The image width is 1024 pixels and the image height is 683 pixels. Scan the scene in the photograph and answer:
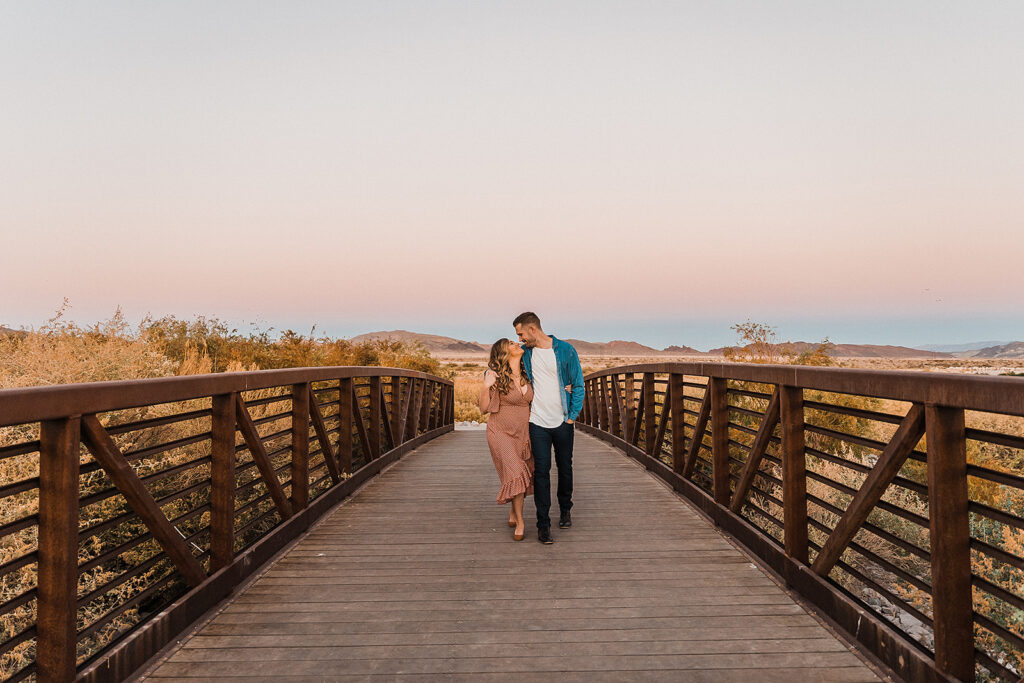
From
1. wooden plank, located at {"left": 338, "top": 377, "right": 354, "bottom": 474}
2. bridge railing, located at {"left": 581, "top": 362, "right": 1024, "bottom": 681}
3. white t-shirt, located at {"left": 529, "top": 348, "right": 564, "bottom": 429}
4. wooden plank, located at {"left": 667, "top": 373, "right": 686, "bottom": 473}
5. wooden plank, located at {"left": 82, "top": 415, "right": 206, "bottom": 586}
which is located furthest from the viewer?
wooden plank, located at {"left": 667, "top": 373, "right": 686, "bottom": 473}

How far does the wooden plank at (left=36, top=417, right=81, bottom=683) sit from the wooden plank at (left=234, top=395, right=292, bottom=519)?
1.30 meters


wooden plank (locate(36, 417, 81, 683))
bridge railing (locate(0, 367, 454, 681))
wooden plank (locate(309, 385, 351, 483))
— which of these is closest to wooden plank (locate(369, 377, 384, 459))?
bridge railing (locate(0, 367, 454, 681))

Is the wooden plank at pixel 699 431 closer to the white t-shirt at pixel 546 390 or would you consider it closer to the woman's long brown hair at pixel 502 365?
the white t-shirt at pixel 546 390

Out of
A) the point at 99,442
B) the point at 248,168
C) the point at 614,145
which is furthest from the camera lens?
the point at 614,145

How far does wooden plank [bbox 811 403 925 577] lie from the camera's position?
7.81 feet

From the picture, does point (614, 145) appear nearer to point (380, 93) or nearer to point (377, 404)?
point (380, 93)

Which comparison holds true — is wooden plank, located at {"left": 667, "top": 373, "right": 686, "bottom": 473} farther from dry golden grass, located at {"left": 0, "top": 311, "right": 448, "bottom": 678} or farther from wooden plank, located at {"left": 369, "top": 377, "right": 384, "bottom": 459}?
dry golden grass, located at {"left": 0, "top": 311, "right": 448, "bottom": 678}

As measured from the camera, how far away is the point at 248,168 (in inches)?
815

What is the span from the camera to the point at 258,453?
3.90 meters

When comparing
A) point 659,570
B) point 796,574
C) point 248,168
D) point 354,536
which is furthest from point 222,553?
point 248,168

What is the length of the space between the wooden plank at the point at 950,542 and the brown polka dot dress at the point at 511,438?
9.44 feet

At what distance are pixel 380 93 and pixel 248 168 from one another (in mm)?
5407

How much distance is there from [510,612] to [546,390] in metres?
1.87

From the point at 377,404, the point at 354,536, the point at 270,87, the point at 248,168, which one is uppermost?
the point at 270,87
